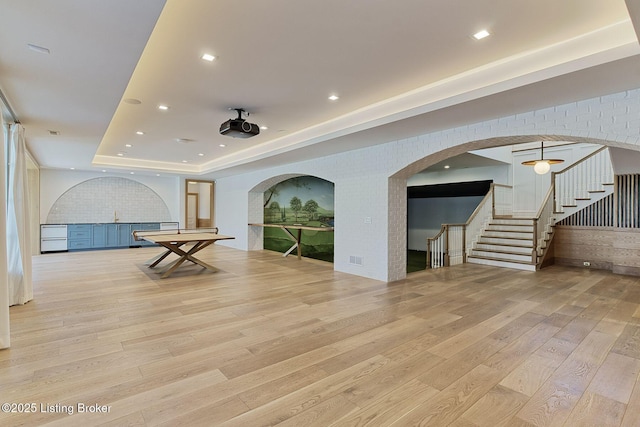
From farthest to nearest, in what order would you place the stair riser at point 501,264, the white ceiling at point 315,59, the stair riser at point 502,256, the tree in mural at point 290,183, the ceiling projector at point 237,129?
the tree in mural at point 290,183, the stair riser at point 502,256, the stair riser at point 501,264, the ceiling projector at point 237,129, the white ceiling at point 315,59

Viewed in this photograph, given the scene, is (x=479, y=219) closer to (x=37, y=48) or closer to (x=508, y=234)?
(x=508, y=234)

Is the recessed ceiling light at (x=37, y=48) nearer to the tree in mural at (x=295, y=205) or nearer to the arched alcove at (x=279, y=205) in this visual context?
the arched alcove at (x=279, y=205)

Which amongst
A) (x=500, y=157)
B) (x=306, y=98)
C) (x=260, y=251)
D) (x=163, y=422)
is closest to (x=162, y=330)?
(x=163, y=422)

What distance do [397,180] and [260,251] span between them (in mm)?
5240

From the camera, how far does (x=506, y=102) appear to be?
3.31m

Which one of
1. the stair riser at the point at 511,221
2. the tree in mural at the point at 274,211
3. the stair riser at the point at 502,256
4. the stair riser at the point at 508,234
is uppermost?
the tree in mural at the point at 274,211

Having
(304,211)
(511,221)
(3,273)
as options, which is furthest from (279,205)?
(3,273)

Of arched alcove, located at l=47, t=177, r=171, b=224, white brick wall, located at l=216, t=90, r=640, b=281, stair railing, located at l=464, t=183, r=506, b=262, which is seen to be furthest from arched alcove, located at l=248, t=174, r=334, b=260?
stair railing, located at l=464, t=183, r=506, b=262

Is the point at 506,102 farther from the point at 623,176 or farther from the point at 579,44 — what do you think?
the point at 623,176

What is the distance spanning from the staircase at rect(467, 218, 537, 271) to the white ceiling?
4.26 meters

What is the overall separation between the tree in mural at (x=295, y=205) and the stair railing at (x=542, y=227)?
21.9 feet

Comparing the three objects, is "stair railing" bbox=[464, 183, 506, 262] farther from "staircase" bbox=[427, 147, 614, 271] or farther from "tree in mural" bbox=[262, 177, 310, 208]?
"tree in mural" bbox=[262, 177, 310, 208]

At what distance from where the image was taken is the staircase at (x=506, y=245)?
272 inches

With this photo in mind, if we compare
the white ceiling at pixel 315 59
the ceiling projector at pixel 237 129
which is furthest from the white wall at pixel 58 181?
the ceiling projector at pixel 237 129
